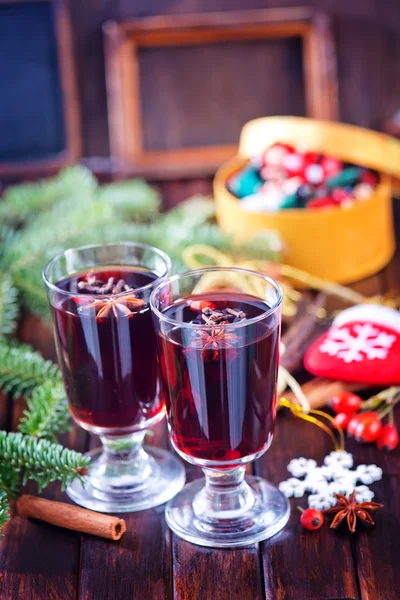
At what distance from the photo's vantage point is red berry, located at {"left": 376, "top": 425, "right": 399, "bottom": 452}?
1.34m

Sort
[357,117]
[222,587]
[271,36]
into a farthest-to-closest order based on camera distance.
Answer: [357,117] < [271,36] < [222,587]

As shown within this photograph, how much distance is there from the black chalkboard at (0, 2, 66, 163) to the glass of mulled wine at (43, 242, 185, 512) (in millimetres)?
1340

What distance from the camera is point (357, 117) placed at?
2656mm

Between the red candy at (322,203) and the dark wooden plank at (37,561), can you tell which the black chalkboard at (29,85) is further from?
the dark wooden plank at (37,561)

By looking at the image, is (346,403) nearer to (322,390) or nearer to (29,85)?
(322,390)

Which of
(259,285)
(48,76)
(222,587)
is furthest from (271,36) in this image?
(222,587)

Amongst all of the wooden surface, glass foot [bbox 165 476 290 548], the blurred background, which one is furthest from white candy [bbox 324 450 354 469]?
the wooden surface

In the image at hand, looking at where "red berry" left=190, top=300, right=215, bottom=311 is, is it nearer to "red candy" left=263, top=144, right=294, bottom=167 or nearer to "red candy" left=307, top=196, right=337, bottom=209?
"red candy" left=307, top=196, right=337, bottom=209

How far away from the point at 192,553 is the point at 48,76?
1.75m

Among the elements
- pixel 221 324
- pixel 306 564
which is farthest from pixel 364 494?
pixel 221 324

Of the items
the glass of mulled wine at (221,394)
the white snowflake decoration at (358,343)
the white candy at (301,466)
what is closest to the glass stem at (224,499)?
the glass of mulled wine at (221,394)

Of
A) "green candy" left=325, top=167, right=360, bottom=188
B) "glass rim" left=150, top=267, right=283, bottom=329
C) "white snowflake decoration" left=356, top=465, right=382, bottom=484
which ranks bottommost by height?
"white snowflake decoration" left=356, top=465, right=382, bottom=484

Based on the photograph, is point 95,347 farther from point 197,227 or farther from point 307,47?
point 307,47

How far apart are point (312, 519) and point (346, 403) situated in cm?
30
